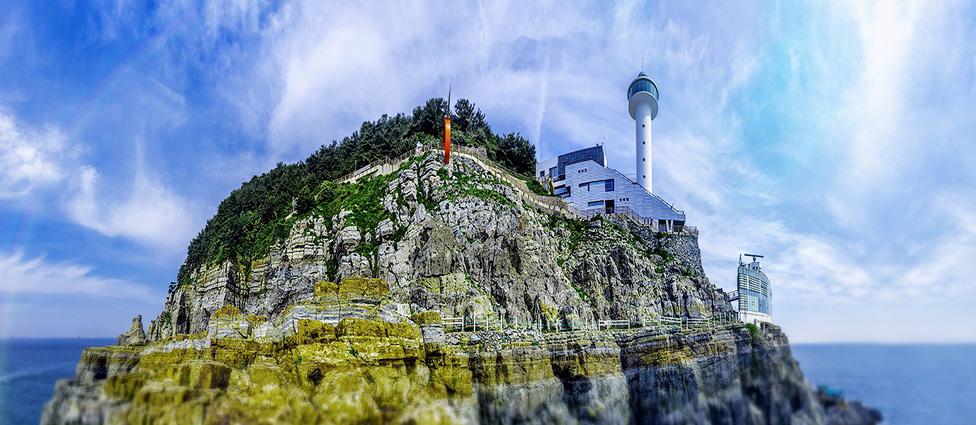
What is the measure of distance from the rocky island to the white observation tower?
1208 centimetres

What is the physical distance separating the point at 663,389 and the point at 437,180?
2830cm

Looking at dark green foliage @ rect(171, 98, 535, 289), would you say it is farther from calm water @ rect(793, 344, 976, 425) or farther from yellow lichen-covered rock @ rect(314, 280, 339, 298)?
calm water @ rect(793, 344, 976, 425)

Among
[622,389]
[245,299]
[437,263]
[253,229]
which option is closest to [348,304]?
[437,263]

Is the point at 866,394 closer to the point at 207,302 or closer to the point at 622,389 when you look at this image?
A: the point at 622,389

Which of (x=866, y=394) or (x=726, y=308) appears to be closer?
(x=866, y=394)

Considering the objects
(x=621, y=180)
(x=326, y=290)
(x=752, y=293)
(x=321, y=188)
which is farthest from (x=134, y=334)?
(x=752, y=293)

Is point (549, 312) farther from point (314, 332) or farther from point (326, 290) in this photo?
point (314, 332)

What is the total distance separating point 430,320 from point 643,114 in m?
54.0

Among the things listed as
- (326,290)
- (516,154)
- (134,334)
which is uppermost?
(516,154)

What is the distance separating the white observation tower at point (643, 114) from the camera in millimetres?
74250

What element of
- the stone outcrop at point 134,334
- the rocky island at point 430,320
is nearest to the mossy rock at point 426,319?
the rocky island at point 430,320

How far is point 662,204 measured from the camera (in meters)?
68.8

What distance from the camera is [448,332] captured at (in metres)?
33.4

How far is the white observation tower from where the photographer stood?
74.2 metres
